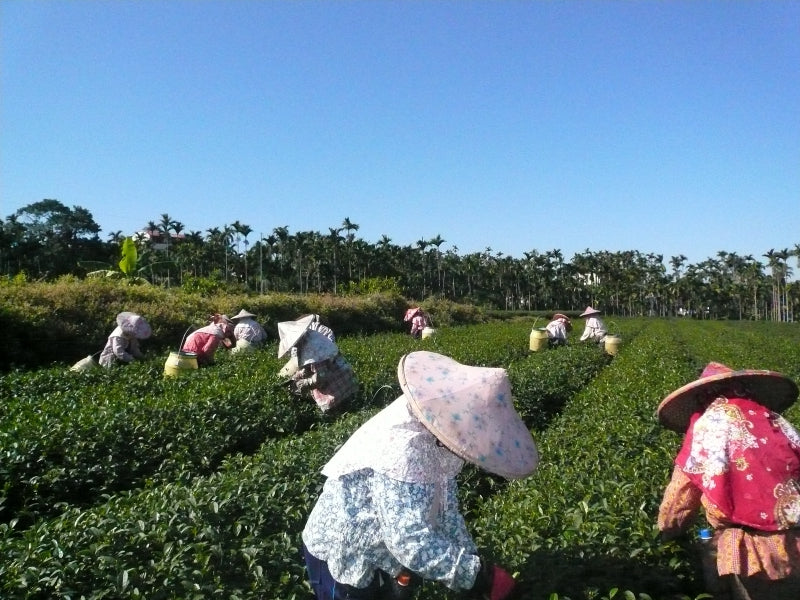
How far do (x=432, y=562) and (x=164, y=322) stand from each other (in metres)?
14.9

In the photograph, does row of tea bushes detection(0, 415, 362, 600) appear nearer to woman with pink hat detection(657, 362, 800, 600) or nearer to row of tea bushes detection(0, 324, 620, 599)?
row of tea bushes detection(0, 324, 620, 599)

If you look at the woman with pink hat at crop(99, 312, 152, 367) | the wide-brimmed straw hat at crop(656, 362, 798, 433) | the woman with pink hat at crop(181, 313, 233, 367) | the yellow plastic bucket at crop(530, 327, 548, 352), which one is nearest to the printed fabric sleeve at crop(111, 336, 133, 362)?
the woman with pink hat at crop(99, 312, 152, 367)

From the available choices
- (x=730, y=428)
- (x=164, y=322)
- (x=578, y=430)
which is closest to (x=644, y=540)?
(x=730, y=428)

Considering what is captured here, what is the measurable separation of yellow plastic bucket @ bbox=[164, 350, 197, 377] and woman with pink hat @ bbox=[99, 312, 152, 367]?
118 centimetres

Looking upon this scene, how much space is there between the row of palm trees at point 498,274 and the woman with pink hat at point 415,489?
53.4 m

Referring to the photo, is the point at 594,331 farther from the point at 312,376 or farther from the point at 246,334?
the point at 312,376

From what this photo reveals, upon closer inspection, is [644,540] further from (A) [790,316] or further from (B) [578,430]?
(A) [790,316]

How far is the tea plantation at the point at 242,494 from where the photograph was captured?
2713 mm

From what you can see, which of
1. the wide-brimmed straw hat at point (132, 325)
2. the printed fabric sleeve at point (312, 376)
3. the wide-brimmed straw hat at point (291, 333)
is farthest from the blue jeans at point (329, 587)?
the wide-brimmed straw hat at point (132, 325)

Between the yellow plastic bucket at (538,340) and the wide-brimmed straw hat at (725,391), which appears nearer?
the wide-brimmed straw hat at (725,391)

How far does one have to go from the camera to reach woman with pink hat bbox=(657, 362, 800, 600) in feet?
8.14

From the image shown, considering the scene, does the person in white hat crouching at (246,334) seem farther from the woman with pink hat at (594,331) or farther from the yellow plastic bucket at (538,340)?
the woman with pink hat at (594,331)

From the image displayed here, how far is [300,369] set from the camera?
7090mm

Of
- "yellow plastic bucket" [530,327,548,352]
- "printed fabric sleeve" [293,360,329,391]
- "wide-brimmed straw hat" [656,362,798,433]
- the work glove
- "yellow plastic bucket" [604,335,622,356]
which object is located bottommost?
"yellow plastic bucket" [604,335,622,356]
